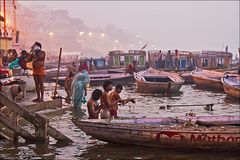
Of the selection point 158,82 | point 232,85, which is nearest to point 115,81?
point 158,82

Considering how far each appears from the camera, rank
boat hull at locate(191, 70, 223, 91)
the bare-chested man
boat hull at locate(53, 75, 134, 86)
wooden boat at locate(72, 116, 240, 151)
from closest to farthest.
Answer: wooden boat at locate(72, 116, 240, 151), the bare-chested man, boat hull at locate(191, 70, 223, 91), boat hull at locate(53, 75, 134, 86)

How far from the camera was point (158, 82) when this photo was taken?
969 inches

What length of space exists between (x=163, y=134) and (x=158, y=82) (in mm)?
15156

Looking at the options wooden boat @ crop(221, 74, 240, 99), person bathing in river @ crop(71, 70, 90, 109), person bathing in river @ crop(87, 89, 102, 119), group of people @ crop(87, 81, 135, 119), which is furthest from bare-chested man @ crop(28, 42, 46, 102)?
wooden boat @ crop(221, 74, 240, 99)

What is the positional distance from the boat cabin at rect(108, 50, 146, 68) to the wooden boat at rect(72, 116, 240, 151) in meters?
31.9

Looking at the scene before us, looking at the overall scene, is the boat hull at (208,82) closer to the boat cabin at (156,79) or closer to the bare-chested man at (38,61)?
the boat cabin at (156,79)

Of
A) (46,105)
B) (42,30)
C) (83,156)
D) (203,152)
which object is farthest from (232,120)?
(42,30)

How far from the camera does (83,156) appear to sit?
31.2 ft

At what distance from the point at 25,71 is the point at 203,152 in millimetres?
9375

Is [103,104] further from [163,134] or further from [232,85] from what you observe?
[232,85]

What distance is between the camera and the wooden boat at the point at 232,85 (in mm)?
20234

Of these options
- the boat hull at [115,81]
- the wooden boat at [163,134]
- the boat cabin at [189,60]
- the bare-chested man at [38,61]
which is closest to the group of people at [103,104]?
the wooden boat at [163,134]

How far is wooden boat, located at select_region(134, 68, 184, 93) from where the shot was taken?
24141mm

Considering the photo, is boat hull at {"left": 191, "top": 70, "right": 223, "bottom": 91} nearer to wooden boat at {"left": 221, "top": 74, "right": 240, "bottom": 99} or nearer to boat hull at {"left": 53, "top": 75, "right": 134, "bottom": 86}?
wooden boat at {"left": 221, "top": 74, "right": 240, "bottom": 99}
